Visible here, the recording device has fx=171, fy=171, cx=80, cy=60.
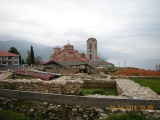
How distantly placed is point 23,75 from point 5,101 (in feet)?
36.5

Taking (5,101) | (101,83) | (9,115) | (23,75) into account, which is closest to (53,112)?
(9,115)

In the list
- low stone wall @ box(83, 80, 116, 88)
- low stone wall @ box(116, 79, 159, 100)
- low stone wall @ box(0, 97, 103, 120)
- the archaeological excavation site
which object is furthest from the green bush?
low stone wall @ box(83, 80, 116, 88)

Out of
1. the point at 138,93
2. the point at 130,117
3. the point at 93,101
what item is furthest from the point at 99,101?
the point at 138,93

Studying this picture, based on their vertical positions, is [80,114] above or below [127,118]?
below

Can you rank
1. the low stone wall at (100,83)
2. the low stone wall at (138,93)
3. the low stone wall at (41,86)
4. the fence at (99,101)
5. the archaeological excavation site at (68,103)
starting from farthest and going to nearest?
the low stone wall at (100,83), the low stone wall at (41,86), the low stone wall at (138,93), the archaeological excavation site at (68,103), the fence at (99,101)

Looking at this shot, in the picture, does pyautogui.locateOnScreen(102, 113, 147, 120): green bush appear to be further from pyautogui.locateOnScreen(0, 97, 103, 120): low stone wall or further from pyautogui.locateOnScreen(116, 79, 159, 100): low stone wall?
pyautogui.locateOnScreen(116, 79, 159, 100): low stone wall

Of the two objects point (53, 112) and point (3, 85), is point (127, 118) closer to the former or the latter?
point (53, 112)

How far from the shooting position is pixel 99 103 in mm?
4637

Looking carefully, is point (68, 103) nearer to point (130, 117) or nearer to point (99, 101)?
point (99, 101)

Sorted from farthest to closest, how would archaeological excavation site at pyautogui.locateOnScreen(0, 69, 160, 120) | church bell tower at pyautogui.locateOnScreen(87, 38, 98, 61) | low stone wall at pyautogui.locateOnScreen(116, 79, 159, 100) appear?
church bell tower at pyautogui.locateOnScreen(87, 38, 98, 61)
low stone wall at pyautogui.locateOnScreen(116, 79, 159, 100)
archaeological excavation site at pyautogui.locateOnScreen(0, 69, 160, 120)

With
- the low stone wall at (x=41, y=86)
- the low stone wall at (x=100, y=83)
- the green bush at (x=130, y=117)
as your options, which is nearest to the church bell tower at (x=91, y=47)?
the low stone wall at (x=100, y=83)

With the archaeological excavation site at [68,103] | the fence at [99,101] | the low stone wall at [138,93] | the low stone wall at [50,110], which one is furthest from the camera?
the low stone wall at [138,93]

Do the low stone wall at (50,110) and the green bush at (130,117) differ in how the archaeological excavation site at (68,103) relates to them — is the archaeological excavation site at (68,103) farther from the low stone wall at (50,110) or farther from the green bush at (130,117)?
the green bush at (130,117)

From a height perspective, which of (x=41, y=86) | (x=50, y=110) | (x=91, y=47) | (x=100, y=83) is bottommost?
(x=50, y=110)
